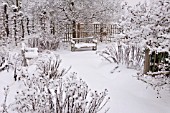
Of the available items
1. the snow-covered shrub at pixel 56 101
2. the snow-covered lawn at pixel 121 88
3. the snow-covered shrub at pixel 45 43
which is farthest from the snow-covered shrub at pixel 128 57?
the snow-covered shrub at pixel 45 43

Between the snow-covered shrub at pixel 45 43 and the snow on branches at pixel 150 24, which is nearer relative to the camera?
the snow on branches at pixel 150 24

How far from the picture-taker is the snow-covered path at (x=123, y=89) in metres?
6.01

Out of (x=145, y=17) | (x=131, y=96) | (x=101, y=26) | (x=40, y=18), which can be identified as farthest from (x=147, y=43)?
(x=40, y=18)

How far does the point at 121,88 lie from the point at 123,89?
122 mm

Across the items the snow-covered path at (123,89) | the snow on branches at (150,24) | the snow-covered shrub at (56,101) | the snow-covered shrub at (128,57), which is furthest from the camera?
the snow-covered shrub at (128,57)

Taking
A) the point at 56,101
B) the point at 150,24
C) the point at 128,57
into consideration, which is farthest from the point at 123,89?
the point at 56,101

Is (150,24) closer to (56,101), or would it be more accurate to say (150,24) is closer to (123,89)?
(123,89)

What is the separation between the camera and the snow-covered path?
237 inches

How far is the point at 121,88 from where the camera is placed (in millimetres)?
7438

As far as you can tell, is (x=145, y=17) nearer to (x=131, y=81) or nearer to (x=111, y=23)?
(x=131, y=81)

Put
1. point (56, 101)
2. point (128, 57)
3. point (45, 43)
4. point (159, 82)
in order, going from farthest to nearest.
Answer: point (45, 43) < point (128, 57) < point (159, 82) < point (56, 101)

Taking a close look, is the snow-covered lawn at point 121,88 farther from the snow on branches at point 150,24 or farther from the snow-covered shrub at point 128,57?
the snow on branches at point 150,24

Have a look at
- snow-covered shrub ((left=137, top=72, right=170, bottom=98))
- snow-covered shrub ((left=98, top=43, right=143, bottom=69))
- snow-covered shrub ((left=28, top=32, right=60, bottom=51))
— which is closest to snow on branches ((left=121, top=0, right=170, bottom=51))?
snow-covered shrub ((left=137, top=72, right=170, bottom=98))

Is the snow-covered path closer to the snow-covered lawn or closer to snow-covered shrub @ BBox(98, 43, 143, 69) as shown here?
the snow-covered lawn
